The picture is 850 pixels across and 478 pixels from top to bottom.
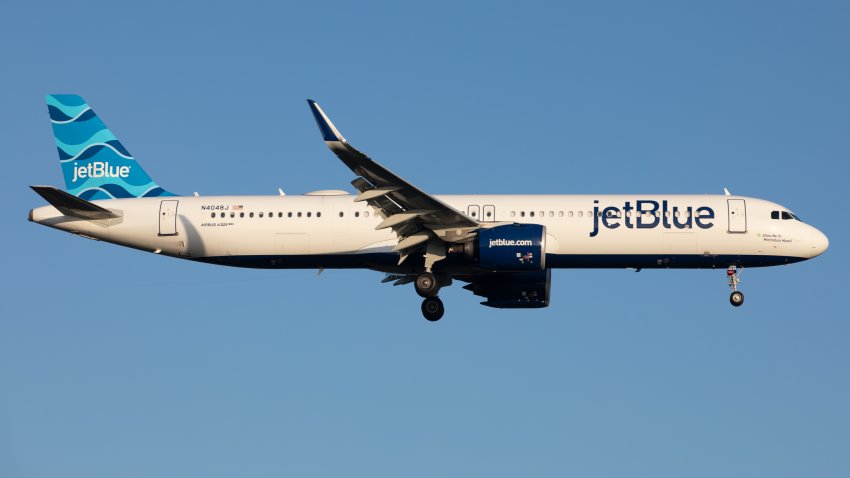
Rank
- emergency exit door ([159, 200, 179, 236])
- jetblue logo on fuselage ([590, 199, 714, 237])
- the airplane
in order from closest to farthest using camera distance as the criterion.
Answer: the airplane
jetblue logo on fuselage ([590, 199, 714, 237])
emergency exit door ([159, 200, 179, 236])

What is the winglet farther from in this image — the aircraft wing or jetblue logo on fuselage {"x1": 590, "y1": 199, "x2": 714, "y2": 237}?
jetblue logo on fuselage {"x1": 590, "y1": 199, "x2": 714, "y2": 237}

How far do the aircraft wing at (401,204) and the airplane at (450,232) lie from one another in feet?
0.23

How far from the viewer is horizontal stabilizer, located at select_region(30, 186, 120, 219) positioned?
44544 millimetres

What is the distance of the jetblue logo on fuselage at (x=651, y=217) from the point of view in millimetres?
45281

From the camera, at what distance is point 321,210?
46.6 m

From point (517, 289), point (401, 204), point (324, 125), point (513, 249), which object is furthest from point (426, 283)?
point (324, 125)

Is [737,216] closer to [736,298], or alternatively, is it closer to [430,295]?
[736,298]

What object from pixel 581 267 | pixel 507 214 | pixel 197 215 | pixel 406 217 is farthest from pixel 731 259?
pixel 197 215

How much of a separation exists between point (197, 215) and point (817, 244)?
75.5 ft

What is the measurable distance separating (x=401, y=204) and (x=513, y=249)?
4172 millimetres

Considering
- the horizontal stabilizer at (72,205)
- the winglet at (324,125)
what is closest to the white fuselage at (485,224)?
the horizontal stabilizer at (72,205)


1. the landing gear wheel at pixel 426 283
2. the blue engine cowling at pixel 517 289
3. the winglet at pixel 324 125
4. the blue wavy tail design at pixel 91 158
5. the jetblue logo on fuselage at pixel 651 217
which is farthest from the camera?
the blue wavy tail design at pixel 91 158

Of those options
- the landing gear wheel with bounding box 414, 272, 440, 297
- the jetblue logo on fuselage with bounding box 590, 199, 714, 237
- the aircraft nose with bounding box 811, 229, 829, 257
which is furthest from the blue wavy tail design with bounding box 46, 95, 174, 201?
the aircraft nose with bounding box 811, 229, 829, 257

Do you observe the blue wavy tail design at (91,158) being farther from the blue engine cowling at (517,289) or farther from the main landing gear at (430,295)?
the blue engine cowling at (517,289)
